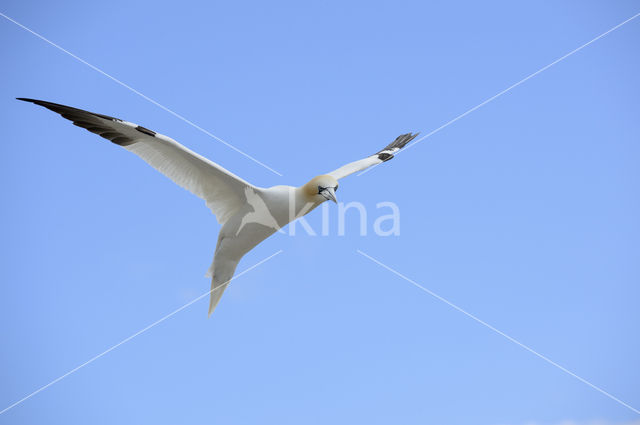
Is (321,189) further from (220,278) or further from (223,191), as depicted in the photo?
(220,278)

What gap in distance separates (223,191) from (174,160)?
1000 millimetres

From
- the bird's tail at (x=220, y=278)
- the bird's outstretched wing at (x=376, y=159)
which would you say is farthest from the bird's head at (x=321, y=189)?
the bird's tail at (x=220, y=278)

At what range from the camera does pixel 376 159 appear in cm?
1305

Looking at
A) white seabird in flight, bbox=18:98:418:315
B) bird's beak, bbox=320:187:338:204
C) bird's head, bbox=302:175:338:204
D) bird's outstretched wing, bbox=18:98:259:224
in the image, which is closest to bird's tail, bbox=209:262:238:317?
white seabird in flight, bbox=18:98:418:315

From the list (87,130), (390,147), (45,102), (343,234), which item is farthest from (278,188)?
(390,147)

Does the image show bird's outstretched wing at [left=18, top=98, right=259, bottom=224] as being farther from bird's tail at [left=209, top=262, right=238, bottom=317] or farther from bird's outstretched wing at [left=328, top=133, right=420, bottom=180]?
bird's outstretched wing at [left=328, top=133, right=420, bottom=180]

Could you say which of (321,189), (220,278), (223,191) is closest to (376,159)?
(321,189)

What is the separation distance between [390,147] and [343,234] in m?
4.56

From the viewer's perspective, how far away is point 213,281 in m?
11.0

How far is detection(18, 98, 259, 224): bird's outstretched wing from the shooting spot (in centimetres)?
977

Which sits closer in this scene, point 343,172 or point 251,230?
point 251,230

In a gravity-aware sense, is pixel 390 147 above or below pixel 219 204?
above

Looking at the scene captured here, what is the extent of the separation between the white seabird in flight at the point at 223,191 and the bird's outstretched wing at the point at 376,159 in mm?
1426

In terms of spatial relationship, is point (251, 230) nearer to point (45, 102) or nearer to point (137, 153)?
point (137, 153)
